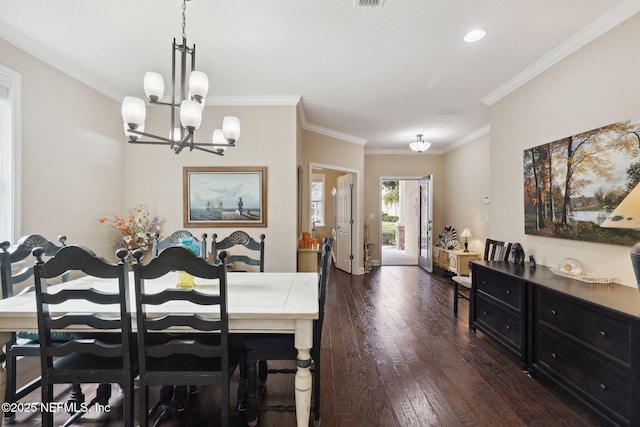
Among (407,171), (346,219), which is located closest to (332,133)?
(346,219)

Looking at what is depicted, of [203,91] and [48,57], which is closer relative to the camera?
[203,91]

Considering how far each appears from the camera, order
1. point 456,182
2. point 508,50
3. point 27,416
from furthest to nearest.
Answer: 1. point 456,182
2. point 508,50
3. point 27,416

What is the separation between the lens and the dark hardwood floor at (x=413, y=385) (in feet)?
6.02

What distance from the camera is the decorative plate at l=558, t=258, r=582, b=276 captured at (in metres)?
2.40

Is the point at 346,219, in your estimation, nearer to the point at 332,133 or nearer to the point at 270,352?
the point at 332,133

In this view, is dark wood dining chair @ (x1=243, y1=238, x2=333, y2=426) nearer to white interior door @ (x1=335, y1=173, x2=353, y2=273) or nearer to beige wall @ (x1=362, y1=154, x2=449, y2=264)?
white interior door @ (x1=335, y1=173, x2=353, y2=273)

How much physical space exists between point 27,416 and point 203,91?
93.5 inches

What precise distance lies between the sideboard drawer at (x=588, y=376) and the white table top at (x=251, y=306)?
177 centimetres

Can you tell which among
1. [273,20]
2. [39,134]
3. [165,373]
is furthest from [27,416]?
[273,20]

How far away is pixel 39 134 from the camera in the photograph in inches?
107

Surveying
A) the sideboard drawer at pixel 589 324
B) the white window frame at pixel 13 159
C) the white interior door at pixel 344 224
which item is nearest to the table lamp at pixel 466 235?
the white interior door at pixel 344 224

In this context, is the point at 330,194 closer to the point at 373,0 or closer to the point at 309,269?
the point at 309,269

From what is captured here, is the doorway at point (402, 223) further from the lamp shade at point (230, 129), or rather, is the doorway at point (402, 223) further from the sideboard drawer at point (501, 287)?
the lamp shade at point (230, 129)

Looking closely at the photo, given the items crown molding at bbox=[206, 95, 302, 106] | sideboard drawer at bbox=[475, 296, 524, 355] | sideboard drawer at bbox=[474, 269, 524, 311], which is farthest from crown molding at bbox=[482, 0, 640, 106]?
crown molding at bbox=[206, 95, 302, 106]
